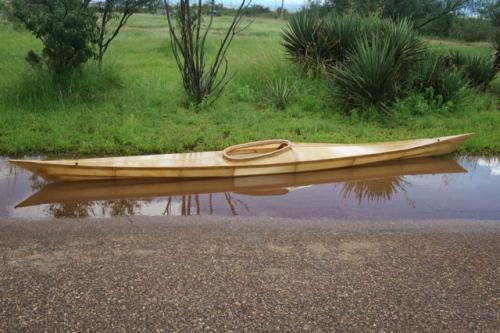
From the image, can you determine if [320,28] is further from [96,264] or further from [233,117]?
[96,264]

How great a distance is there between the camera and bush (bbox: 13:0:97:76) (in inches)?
337

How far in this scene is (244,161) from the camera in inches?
237

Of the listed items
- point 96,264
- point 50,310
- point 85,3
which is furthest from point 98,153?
point 85,3

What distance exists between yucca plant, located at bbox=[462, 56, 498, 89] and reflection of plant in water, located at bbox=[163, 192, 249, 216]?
7269 millimetres

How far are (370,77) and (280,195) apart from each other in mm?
3902

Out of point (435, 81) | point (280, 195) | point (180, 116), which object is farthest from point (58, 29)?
point (435, 81)

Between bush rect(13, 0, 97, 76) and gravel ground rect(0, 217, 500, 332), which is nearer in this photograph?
gravel ground rect(0, 217, 500, 332)

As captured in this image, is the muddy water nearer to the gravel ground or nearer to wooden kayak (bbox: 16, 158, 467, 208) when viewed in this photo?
wooden kayak (bbox: 16, 158, 467, 208)

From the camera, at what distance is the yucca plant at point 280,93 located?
9.28m

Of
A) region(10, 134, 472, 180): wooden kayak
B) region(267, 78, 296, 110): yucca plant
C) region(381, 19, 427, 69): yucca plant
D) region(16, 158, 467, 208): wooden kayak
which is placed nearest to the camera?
region(16, 158, 467, 208): wooden kayak

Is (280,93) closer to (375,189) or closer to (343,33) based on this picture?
(343,33)

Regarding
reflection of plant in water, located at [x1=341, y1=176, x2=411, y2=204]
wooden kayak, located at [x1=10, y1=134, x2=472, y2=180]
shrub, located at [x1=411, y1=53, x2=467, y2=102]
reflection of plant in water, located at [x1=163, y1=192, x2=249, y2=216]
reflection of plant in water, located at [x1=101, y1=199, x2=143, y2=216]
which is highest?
shrub, located at [x1=411, y1=53, x2=467, y2=102]

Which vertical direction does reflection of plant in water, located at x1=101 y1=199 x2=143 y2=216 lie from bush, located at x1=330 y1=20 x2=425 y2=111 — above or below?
below


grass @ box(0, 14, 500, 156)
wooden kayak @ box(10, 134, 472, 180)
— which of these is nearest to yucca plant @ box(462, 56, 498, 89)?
grass @ box(0, 14, 500, 156)
